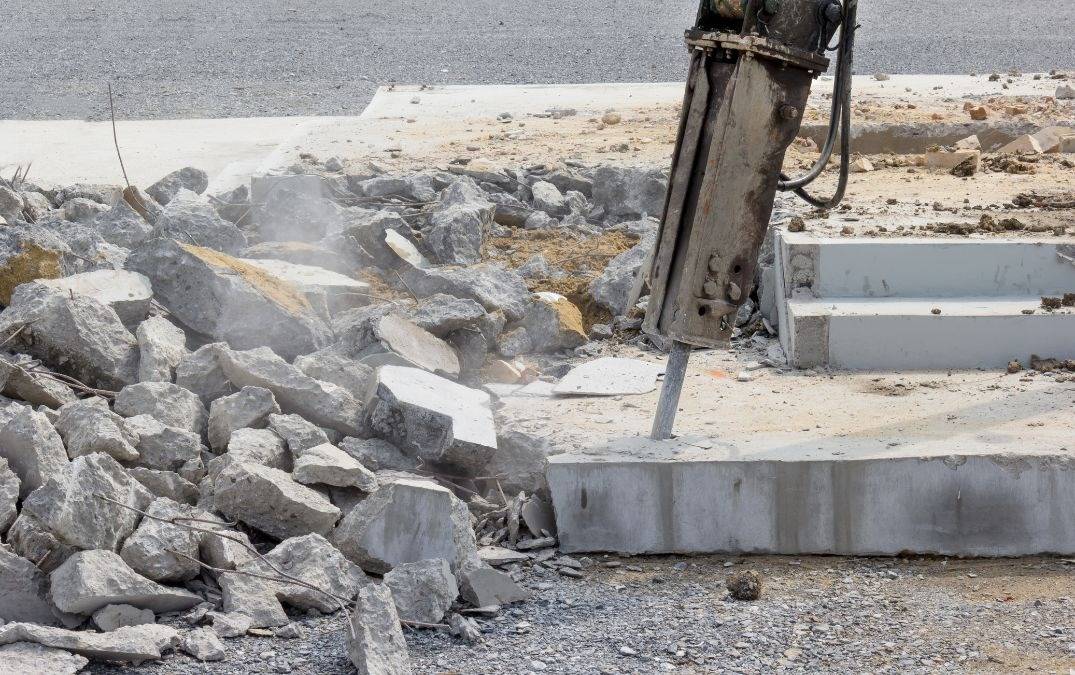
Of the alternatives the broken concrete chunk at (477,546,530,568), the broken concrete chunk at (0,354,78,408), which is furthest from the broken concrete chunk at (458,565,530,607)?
the broken concrete chunk at (0,354,78,408)

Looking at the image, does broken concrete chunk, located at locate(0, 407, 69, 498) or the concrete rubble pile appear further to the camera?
broken concrete chunk, located at locate(0, 407, 69, 498)

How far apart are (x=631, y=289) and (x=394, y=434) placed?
183cm

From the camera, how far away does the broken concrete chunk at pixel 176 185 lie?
7.27 metres

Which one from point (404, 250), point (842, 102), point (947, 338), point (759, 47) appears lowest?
point (947, 338)

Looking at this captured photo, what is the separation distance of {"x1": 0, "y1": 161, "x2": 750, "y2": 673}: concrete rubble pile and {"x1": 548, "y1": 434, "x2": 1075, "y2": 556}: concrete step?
234 millimetres

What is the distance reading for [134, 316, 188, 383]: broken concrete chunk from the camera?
4512mm

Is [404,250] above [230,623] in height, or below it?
above

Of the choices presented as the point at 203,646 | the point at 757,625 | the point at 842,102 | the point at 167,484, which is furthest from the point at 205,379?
the point at 842,102

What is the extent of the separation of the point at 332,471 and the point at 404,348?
1.08 meters

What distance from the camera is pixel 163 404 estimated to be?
13.8 feet

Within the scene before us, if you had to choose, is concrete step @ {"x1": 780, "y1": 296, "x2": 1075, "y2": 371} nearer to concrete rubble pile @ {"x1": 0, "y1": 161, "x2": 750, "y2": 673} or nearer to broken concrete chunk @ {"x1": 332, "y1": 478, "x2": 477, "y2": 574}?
concrete rubble pile @ {"x1": 0, "y1": 161, "x2": 750, "y2": 673}

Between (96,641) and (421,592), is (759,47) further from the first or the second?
(96,641)

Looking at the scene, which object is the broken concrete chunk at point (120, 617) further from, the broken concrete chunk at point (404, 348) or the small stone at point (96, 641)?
the broken concrete chunk at point (404, 348)

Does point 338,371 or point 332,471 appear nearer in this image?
point 332,471
